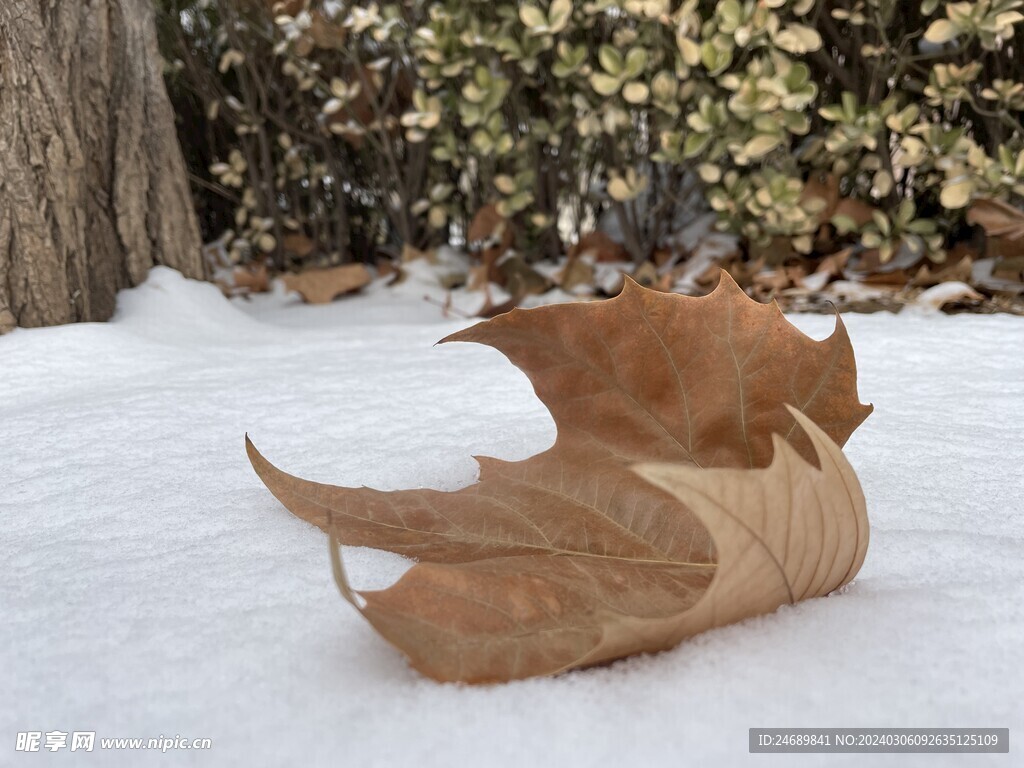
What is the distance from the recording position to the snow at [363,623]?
0.34m

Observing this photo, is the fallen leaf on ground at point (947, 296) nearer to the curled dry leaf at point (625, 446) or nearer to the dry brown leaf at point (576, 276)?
the dry brown leaf at point (576, 276)

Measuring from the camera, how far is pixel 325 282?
2.24m

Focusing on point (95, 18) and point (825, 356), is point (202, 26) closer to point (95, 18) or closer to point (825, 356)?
point (95, 18)

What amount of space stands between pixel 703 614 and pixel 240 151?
2.62 meters

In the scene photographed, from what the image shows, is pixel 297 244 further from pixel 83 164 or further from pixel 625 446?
pixel 625 446

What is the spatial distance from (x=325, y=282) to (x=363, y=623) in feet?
6.25

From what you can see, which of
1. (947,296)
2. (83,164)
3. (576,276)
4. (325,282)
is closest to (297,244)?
(325,282)

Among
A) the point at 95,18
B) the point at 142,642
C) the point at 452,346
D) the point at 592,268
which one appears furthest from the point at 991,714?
the point at 592,268

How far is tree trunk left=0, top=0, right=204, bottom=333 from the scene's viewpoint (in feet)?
4.28

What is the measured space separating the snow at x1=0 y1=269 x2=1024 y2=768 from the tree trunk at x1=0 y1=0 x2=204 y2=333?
17.8 inches

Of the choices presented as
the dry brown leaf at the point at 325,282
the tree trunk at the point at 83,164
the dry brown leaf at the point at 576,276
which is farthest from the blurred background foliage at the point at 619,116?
the tree trunk at the point at 83,164

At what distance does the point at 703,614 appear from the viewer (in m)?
0.38

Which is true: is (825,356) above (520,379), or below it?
above

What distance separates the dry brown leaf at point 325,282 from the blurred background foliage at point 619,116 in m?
0.25
